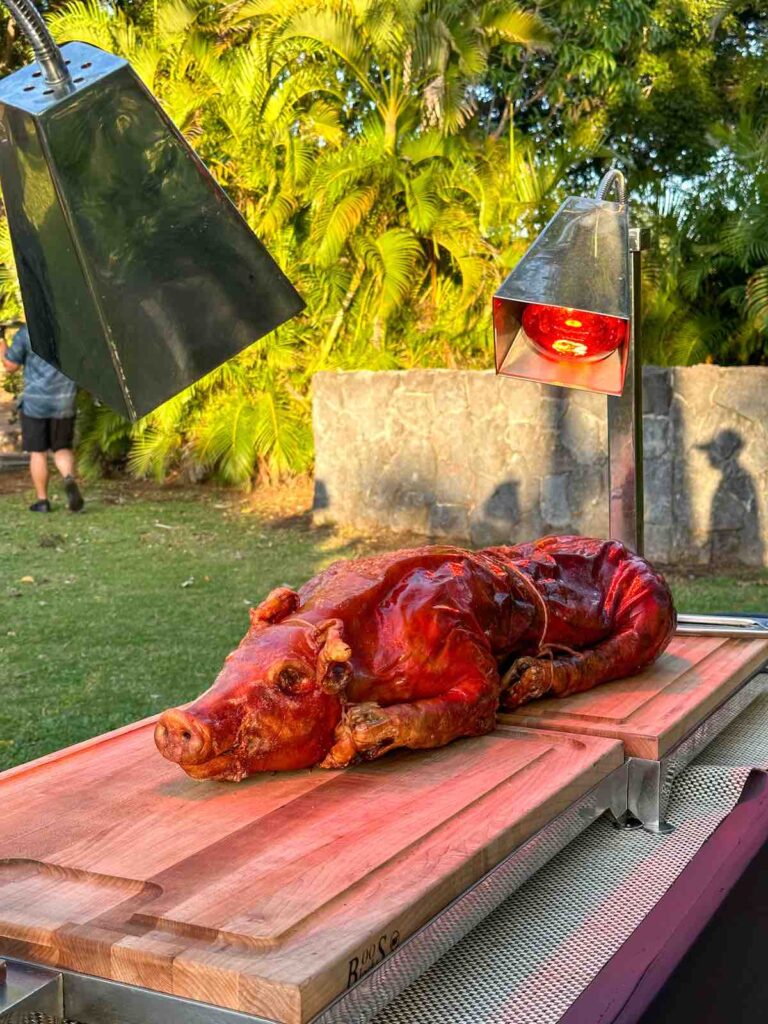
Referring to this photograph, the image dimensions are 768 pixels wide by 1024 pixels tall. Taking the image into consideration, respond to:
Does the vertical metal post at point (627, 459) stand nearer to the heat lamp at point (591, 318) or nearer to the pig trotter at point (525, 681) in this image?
the heat lamp at point (591, 318)

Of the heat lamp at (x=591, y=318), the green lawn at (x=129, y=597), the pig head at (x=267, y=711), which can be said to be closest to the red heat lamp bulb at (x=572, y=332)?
the heat lamp at (x=591, y=318)

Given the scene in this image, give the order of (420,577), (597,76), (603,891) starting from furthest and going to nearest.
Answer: (597,76)
(420,577)
(603,891)

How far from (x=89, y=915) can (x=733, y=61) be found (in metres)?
17.4

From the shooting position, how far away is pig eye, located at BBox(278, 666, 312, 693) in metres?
1.81

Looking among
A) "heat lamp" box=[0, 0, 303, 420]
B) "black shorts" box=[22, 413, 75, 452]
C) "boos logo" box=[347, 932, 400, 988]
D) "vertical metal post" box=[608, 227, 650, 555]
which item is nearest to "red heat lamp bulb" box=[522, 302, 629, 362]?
"vertical metal post" box=[608, 227, 650, 555]

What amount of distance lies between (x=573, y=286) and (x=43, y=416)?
855 cm

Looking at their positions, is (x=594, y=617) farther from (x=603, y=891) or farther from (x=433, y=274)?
(x=433, y=274)

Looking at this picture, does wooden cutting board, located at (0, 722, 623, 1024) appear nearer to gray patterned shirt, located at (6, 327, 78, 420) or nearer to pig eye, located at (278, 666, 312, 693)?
pig eye, located at (278, 666, 312, 693)

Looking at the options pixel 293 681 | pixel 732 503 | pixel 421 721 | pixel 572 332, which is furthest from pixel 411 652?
pixel 732 503

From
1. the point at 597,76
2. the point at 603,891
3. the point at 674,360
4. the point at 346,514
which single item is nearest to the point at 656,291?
the point at 674,360

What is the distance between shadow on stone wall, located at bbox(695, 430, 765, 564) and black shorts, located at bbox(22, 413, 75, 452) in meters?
5.53

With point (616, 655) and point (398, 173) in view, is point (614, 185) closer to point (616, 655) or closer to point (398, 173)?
point (616, 655)

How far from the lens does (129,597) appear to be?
7.35 metres

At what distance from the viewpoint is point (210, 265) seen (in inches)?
56.7
